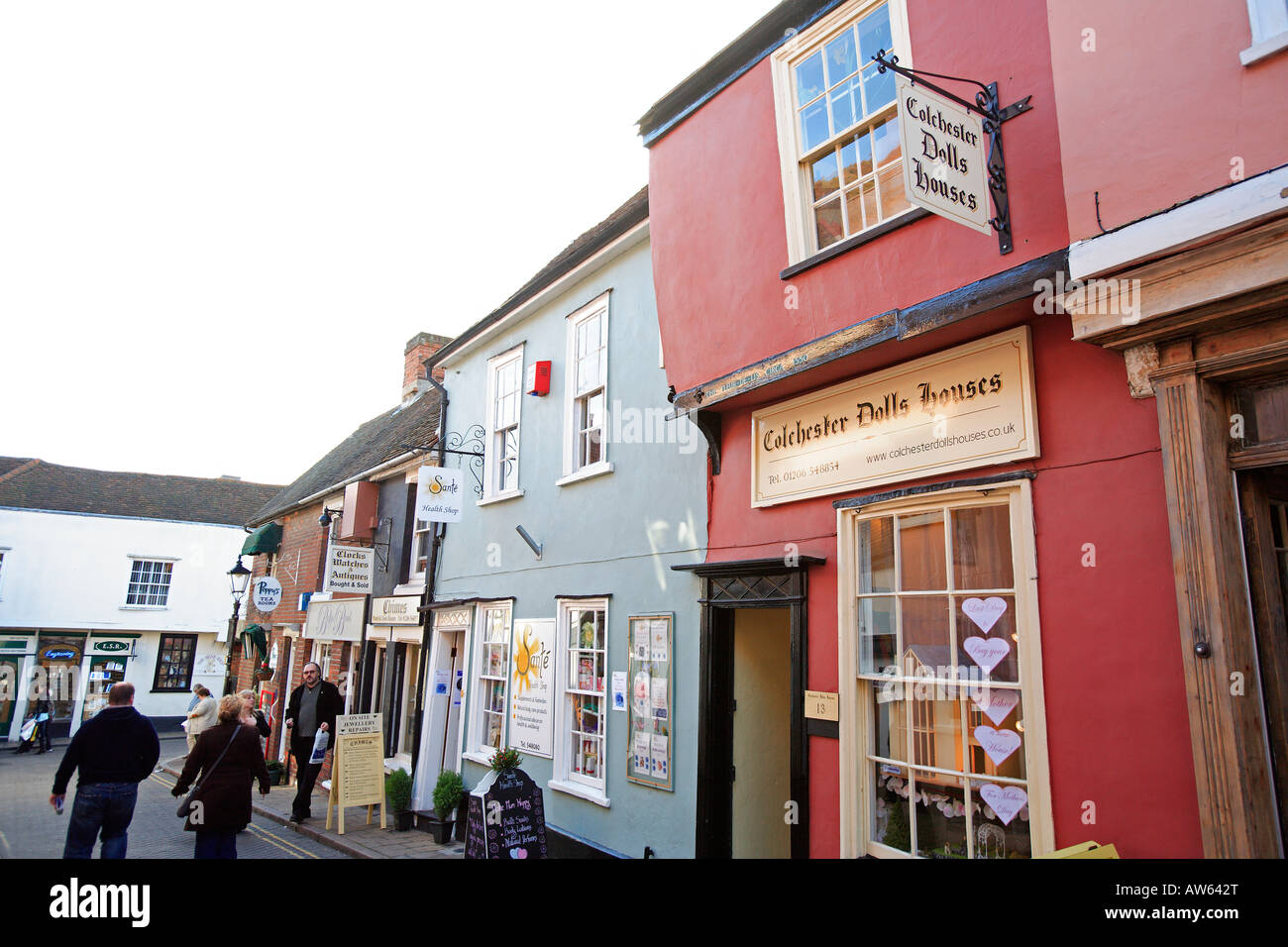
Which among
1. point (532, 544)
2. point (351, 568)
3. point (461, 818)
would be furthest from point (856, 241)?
point (351, 568)

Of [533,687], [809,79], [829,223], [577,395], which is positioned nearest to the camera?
[829,223]

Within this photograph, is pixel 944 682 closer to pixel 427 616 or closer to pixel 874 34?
pixel 874 34

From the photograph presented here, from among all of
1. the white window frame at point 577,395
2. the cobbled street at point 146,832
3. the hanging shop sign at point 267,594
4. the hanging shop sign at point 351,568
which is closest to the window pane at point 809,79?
the white window frame at point 577,395

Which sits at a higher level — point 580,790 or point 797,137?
point 797,137

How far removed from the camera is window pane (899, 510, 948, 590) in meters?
4.95

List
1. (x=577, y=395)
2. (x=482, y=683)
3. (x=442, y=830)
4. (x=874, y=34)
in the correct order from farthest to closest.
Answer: (x=482, y=683) < (x=442, y=830) < (x=577, y=395) < (x=874, y=34)

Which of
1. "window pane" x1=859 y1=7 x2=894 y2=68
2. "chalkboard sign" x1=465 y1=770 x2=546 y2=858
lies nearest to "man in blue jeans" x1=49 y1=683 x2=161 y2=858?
"chalkboard sign" x1=465 y1=770 x2=546 y2=858

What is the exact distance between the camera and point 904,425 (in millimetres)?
5250

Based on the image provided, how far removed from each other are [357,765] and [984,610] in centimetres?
942

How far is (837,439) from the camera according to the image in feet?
18.9

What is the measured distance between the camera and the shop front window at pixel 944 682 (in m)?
4.38

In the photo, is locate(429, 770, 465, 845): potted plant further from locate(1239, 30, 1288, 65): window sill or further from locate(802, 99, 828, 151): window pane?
→ locate(1239, 30, 1288, 65): window sill

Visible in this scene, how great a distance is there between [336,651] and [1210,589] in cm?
1571
